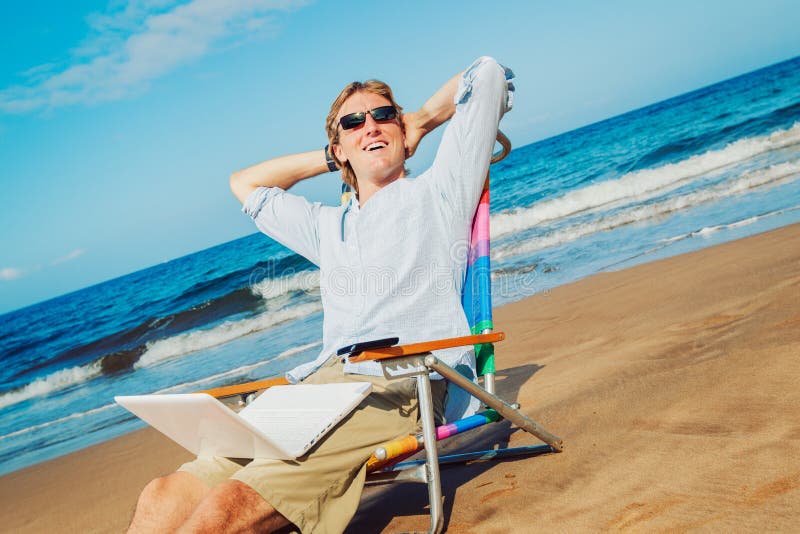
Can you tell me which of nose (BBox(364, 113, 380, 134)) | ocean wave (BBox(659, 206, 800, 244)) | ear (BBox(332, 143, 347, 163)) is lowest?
ocean wave (BBox(659, 206, 800, 244))

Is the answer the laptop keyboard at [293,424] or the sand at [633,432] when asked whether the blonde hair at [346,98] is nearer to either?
the laptop keyboard at [293,424]

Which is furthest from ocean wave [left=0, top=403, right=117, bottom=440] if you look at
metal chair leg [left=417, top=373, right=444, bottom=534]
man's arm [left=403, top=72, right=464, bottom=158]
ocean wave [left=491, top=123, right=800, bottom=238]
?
ocean wave [left=491, top=123, right=800, bottom=238]

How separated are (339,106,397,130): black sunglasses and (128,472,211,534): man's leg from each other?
1670 millimetres

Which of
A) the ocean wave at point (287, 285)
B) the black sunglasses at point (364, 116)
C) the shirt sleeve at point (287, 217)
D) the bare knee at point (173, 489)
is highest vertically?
the black sunglasses at point (364, 116)

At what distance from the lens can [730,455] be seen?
2412mm

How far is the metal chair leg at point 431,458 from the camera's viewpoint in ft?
7.45

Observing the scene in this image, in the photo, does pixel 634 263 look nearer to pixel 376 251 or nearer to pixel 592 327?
pixel 592 327

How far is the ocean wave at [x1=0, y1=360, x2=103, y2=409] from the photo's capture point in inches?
531

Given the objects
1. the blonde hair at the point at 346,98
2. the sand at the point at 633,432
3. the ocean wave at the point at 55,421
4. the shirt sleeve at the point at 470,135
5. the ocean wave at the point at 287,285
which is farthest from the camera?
the ocean wave at the point at 287,285

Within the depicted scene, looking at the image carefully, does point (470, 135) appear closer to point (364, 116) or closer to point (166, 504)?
point (364, 116)

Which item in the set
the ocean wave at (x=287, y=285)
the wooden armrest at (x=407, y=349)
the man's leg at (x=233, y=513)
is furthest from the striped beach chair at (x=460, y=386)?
the ocean wave at (x=287, y=285)

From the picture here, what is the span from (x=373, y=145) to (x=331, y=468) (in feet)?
4.89

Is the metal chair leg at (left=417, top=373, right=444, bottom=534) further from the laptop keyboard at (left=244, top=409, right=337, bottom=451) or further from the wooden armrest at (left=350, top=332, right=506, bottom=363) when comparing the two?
the laptop keyboard at (left=244, top=409, right=337, bottom=451)

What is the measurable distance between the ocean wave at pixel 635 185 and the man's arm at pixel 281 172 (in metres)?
11.3
